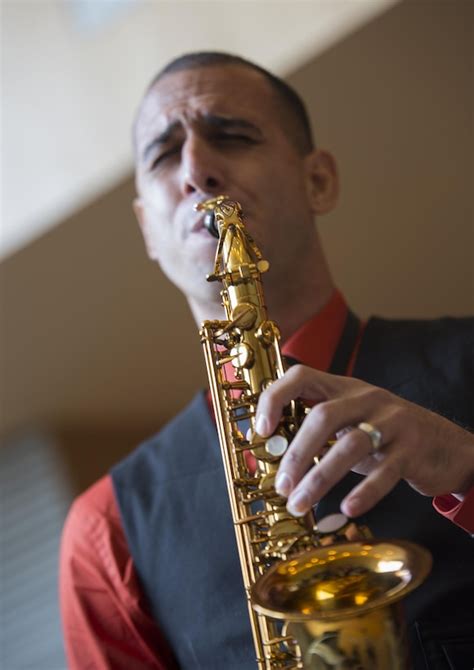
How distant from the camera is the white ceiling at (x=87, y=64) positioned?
248 cm

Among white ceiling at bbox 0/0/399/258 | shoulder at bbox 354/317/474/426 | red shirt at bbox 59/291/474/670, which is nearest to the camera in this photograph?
shoulder at bbox 354/317/474/426

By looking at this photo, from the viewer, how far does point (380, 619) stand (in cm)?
92

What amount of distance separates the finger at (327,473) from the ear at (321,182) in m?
0.98

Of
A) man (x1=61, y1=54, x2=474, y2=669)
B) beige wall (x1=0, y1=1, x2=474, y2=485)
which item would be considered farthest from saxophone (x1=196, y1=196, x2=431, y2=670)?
beige wall (x1=0, y1=1, x2=474, y2=485)

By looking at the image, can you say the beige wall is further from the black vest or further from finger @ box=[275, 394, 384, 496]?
finger @ box=[275, 394, 384, 496]

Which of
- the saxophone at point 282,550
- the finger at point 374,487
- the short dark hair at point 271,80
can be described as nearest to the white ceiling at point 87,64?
the short dark hair at point 271,80

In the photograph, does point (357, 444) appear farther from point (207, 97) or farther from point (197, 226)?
point (207, 97)

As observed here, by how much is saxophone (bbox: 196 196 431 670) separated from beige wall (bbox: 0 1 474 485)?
3.43 feet

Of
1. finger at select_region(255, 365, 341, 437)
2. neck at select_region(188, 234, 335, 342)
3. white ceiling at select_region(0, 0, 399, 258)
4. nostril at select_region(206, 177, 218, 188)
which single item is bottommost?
finger at select_region(255, 365, 341, 437)

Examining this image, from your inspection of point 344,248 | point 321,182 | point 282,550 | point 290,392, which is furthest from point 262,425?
point 344,248

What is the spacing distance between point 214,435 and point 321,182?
0.65 meters

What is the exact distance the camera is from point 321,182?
1.86 m

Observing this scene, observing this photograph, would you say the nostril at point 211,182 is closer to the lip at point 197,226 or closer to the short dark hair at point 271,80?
the lip at point 197,226

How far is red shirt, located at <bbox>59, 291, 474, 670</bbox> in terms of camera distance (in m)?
1.51
